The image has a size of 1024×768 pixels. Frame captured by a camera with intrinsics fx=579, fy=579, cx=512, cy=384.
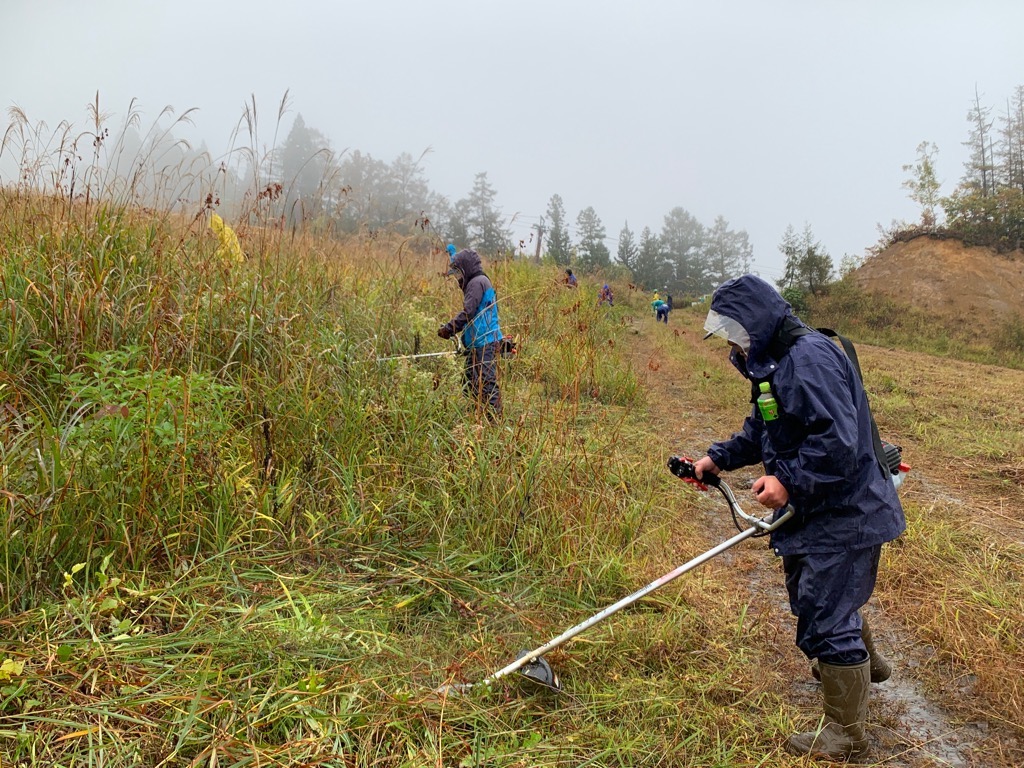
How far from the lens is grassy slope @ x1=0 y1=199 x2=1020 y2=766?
1.79 metres

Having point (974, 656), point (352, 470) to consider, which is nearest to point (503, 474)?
point (352, 470)

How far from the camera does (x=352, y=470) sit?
2.99 metres

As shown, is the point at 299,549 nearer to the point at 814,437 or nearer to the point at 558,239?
the point at 814,437

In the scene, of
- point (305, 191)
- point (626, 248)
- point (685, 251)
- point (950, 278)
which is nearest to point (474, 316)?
point (305, 191)

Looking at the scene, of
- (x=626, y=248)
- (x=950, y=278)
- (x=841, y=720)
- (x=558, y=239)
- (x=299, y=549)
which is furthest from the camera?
(x=626, y=248)

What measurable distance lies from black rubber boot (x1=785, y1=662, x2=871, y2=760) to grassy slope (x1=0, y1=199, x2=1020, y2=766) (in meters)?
0.14

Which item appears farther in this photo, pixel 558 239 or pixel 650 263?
pixel 650 263

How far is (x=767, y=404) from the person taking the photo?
2.13 meters

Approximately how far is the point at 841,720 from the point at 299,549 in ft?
7.39

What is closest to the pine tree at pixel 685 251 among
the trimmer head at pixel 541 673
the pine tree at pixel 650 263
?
the pine tree at pixel 650 263

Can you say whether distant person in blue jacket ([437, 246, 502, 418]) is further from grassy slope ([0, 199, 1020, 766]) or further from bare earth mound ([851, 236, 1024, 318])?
bare earth mound ([851, 236, 1024, 318])

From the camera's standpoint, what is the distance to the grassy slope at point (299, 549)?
1788 millimetres

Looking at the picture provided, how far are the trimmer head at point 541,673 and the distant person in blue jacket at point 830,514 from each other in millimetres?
862

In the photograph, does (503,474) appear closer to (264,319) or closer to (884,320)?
(264,319)
